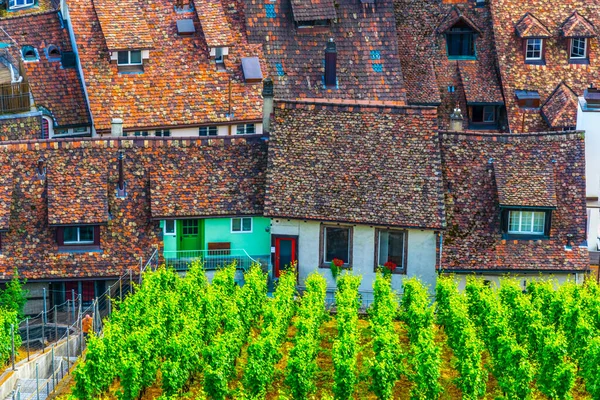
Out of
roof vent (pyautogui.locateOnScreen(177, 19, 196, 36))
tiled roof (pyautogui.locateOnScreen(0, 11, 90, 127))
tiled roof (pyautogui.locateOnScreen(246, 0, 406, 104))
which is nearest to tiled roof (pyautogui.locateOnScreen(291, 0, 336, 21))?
tiled roof (pyautogui.locateOnScreen(246, 0, 406, 104))

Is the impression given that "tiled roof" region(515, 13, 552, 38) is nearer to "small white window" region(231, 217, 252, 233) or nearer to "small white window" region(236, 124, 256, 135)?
"small white window" region(236, 124, 256, 135)

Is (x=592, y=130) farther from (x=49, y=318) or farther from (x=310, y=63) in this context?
(x=49, y=318)

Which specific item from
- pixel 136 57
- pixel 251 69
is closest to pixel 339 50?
pixel 251 69

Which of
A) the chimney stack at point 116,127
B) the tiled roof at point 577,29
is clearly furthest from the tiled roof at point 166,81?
the tiled roof at point 577,29

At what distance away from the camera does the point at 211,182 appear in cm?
9388

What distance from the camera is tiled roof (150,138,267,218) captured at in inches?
3656

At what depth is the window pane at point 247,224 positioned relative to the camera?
93.9 metres

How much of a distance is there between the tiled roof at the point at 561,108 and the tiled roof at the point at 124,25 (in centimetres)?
2218

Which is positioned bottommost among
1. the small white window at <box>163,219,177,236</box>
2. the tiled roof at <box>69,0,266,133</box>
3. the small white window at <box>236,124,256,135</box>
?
the small white window at <box>163,219,177,236</box>

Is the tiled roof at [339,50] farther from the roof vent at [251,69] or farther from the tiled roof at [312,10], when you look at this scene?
the roof vent at [251,69]

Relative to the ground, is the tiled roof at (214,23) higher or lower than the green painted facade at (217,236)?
higher

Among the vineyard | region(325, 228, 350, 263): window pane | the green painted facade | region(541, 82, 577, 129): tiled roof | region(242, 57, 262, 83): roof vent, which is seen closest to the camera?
the vineyard

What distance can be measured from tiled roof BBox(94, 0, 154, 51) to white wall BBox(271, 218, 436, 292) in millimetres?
14742

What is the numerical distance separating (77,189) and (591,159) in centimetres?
2675
